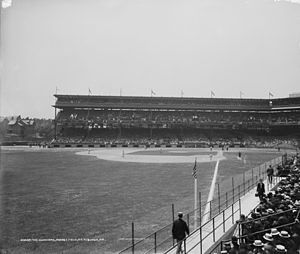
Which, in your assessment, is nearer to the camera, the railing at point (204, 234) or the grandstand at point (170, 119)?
the railing at point (204, 234)

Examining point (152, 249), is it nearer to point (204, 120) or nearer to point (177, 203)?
point (177, 203)

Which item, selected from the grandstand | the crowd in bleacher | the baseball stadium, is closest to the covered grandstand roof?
the grandstand

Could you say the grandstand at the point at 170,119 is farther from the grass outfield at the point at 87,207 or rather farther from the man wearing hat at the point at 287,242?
the man wearing hat at the point at 287,242

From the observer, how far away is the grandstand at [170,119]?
76.8 meters

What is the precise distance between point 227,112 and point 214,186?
69221 millimetres

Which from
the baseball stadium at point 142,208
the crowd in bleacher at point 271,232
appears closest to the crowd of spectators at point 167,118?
the baseball stadium at point 142,208

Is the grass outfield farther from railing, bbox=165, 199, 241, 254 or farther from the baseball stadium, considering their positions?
railing, bbox=165, 199, 241, 254

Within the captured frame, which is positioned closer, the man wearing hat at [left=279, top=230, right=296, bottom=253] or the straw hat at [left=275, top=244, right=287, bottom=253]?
the straw hat at [left=275, top=244, right=287, bottom=253]

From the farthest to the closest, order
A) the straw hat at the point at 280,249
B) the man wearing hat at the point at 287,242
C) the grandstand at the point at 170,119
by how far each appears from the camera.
Result: 1. the grandstand at the point at 170,119
2. the man wearing hat at the point at 287,242
3. the straw hat at the point at 280,249

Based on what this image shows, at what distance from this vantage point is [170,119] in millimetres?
80625

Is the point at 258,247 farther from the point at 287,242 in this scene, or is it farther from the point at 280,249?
the point at 280,249

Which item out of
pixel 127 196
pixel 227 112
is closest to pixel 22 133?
pixel 227 112

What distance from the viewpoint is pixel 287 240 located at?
566cm

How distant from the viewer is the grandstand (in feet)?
252
